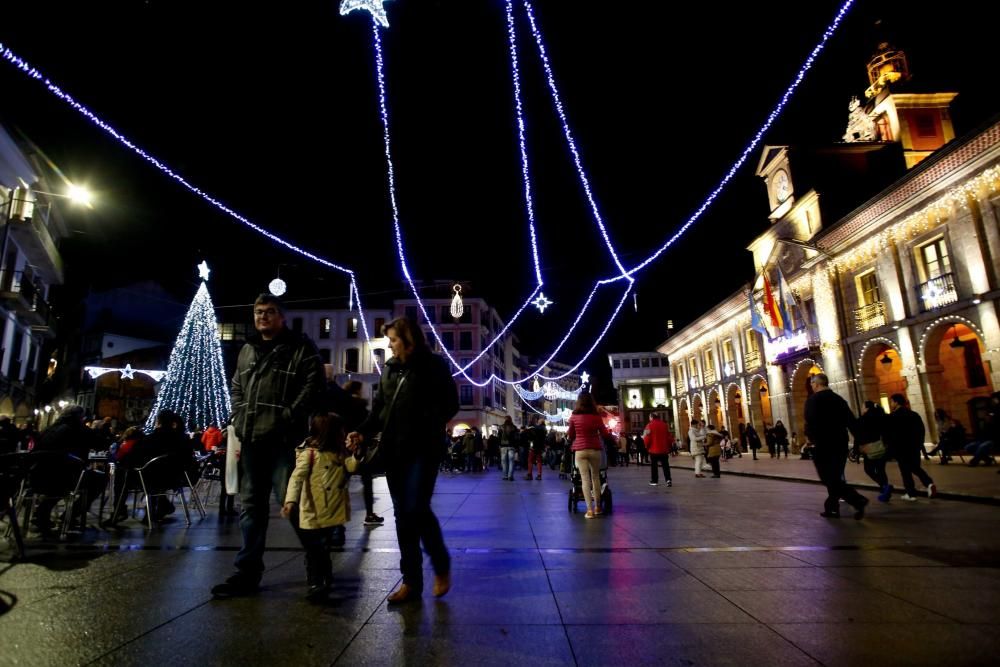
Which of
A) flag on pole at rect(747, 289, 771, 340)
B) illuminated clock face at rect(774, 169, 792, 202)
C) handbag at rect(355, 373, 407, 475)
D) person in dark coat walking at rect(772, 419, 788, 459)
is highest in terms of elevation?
illuminated clock face at rect(774, 169, 792, 202)

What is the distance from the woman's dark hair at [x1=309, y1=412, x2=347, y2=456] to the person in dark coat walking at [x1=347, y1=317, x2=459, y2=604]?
20cm

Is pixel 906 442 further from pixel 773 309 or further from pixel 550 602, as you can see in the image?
pixel 773 309

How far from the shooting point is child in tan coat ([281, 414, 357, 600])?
350 cm

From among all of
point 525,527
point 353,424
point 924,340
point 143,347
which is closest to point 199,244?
point 353,424

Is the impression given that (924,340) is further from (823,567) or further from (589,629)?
(589,629)

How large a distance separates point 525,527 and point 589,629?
375cm

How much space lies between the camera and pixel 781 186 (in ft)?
85.1

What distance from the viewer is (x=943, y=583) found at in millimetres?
3594

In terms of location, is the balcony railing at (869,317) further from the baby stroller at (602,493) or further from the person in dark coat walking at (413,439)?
the person in dark coat walking at (413,439)

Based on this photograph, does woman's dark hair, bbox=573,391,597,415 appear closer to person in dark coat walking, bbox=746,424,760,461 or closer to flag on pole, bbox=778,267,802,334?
flag on pole, bbox=778,267,802,334

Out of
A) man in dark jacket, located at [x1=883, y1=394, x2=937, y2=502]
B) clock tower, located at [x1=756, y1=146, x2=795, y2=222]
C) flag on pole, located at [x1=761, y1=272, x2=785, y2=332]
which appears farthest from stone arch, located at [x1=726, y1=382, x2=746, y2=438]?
man in dark jacket, located at [x1=883, y1=394, x2=937, y2=502]

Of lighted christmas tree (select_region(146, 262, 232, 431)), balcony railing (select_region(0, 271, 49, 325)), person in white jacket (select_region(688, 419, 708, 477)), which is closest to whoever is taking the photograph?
person in white jacket (select_region(688, 419, 708, 477))

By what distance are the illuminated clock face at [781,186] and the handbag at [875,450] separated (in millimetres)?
19532

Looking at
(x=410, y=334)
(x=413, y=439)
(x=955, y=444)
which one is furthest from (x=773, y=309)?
(x=413, y=439)
